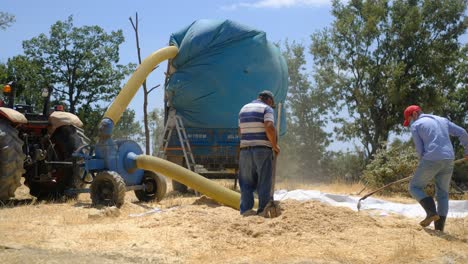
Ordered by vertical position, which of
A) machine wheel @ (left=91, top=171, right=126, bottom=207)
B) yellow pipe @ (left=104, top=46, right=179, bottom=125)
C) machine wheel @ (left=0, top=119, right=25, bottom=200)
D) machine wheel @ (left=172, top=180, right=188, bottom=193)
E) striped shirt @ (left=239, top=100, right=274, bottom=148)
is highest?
yellow pipe @ (left=104, top=46, right=179, bottom=125)

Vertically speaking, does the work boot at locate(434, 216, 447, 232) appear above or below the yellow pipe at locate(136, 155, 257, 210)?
below

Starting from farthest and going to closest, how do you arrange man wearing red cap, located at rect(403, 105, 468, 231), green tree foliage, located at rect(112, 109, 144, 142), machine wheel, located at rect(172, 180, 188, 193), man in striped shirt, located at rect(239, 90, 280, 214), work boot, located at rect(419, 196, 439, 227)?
green tree foliage, located at rect(112, 109, 144, 142) < machine wheel, located at rect(172, 180, 188, 193) < man in striped shirt, located at rect(239, 90, 280, 214) < man wearing red cap, located at rect(403, 105, 468, 231) < work boot, located at rect(419, 196, 439, 227)

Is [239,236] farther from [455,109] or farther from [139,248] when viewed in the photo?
[455,109]

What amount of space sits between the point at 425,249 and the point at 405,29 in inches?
609

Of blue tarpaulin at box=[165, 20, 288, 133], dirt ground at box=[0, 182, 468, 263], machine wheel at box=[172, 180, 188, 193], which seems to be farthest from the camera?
machine wheel at box=[172, 180, 188, 193]

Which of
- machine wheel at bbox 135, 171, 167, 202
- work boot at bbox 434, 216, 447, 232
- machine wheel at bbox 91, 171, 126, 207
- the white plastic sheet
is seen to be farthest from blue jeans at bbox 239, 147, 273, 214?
machine wheel at bbox 135, 171, 167, 202

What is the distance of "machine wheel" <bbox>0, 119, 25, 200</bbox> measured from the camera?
26.5 feet

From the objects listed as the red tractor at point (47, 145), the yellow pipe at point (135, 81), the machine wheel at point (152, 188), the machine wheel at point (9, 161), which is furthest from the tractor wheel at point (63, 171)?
the machine wheel at point (9, 161)

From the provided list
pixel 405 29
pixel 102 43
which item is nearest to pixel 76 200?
pixel 405 29

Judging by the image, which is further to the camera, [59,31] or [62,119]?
[59,31]

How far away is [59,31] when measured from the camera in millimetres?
24531

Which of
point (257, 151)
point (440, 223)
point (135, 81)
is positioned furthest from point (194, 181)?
point (440, 223)

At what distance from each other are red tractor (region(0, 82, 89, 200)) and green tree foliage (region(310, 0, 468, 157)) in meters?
12.8

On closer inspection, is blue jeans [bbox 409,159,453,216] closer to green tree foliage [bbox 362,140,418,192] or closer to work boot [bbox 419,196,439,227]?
work boot [bbox 419,196,439,227]
